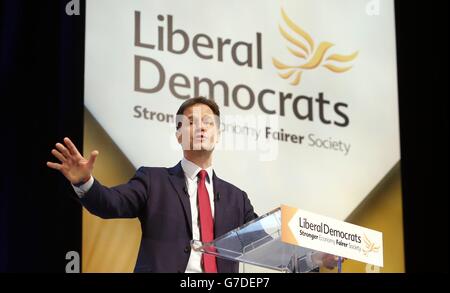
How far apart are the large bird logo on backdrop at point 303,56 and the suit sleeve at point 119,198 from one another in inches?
46.9

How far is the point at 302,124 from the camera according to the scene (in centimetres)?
477

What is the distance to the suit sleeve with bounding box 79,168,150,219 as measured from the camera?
359 centimetres

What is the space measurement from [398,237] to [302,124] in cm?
94

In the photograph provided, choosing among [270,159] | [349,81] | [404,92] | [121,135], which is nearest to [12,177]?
[121,135]

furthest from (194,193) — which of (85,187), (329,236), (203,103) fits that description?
(329,236)

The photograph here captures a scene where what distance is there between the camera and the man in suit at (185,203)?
3.88 m

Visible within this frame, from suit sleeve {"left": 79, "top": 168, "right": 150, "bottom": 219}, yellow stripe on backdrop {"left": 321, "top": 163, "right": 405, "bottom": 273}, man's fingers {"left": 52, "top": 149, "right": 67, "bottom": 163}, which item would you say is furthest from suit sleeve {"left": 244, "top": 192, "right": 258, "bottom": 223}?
man's fingers {"left": 52, "top": 149, "right": 67, "bottom": 163}

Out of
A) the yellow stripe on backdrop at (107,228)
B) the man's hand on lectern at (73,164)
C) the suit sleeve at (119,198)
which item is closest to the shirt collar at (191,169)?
the suit sleeve at (119,198)

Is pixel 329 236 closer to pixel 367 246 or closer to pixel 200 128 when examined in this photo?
pixel 367 246

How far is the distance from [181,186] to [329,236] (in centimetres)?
116

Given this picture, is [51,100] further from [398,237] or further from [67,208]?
[398,237]

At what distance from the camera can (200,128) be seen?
4082mm

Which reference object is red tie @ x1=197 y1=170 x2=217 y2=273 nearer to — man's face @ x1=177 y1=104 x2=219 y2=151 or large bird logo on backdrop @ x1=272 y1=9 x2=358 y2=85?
man's face @ x1=177 y1=104 x2=219 y2=151

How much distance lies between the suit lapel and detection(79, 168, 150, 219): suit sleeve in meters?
0.14
